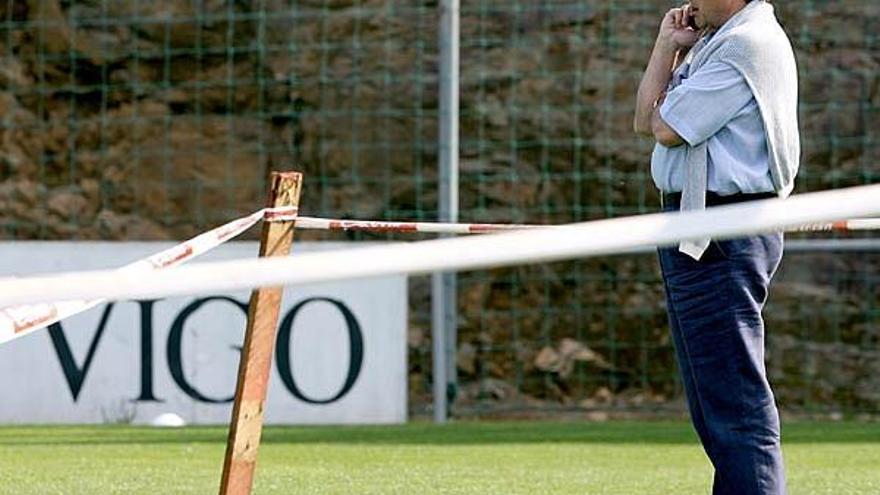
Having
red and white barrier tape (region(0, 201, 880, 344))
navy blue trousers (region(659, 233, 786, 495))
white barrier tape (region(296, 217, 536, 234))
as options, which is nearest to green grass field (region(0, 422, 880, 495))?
white barrier tape (region(296, 217, 536, 234))

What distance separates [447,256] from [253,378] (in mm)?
2377

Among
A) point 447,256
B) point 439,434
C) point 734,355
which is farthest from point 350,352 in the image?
point 447,256

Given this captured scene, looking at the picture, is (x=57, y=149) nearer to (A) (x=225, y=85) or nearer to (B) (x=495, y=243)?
(A) (x=225, y=85)

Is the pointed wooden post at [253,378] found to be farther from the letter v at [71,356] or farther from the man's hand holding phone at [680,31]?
the letter v at [71,356]

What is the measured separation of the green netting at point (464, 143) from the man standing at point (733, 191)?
8.27m

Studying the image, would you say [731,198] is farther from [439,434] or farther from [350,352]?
[350,352]

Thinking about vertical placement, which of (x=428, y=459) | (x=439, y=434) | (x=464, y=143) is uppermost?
(x=464, y=143)

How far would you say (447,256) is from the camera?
2852mm

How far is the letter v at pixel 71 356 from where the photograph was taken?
10.8 meters

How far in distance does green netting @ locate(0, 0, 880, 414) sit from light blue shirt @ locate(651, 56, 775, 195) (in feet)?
27.3

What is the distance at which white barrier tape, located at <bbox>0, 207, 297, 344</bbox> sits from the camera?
439 cm

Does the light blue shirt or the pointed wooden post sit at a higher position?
the light blue shirt

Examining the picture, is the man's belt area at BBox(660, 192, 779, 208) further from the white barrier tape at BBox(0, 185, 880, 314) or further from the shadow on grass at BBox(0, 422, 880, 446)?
the shadow on grass at BBox(0, 422, 880, 446)

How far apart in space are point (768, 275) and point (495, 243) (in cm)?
192
